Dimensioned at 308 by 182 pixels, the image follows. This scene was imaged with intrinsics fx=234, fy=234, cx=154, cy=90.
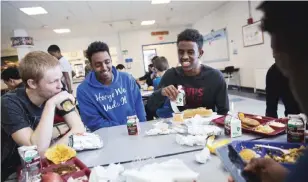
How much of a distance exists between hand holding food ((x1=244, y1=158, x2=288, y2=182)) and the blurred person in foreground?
164 millimetres

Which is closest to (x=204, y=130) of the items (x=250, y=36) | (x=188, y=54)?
(x=188, y=54)

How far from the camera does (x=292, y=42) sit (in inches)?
16.3

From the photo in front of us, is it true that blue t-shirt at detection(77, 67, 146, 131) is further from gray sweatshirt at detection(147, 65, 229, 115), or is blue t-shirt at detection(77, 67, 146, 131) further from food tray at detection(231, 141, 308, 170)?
food tray at detection(231, 141, 308, 170)

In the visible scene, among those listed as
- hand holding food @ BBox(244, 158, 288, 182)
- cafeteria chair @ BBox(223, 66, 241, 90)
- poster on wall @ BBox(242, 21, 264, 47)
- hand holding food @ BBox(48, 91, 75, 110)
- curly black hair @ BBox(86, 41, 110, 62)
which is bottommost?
cafeteria chair @ BBox(223, 66, 241, 90)

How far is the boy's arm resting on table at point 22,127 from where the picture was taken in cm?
125

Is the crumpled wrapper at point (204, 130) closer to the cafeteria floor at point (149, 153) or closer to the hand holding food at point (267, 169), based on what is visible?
the cafeteria floor at point (149, 153)

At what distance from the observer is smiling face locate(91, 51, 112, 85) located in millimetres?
2014

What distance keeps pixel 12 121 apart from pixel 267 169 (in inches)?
49.0

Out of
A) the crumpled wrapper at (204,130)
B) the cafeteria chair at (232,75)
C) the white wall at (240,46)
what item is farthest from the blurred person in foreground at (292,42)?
the cafeteria chair at (232,75)

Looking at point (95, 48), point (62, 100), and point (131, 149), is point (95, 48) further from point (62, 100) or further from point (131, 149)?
point (131, 149)

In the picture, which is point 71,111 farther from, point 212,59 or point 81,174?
point 212,59

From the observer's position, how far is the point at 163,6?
7148mm

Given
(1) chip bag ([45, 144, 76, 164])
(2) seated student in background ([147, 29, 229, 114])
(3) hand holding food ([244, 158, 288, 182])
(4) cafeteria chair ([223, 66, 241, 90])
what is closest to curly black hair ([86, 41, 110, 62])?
(2) seated student in background ([147, 29, 229, 114])

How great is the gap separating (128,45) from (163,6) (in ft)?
14.4
